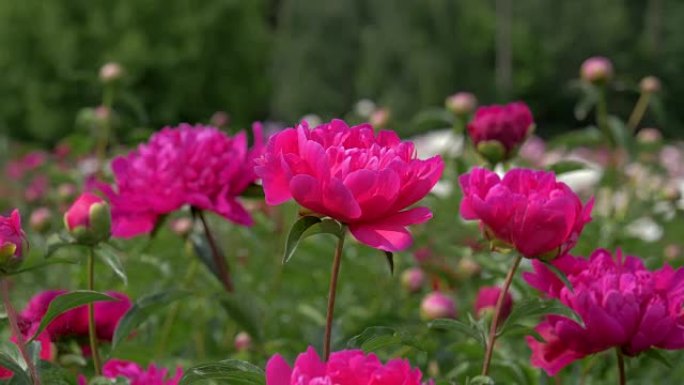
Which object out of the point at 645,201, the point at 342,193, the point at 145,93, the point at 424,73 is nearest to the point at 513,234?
the point at 342,193

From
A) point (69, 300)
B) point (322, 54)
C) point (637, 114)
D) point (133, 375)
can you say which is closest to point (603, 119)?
point (637, 114)

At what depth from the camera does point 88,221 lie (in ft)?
3.61

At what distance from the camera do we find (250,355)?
1697mm

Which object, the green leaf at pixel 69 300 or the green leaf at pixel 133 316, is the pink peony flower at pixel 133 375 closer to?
the green leaf at pixel 133 316

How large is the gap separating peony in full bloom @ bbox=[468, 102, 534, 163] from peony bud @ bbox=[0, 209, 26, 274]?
32.7 inches

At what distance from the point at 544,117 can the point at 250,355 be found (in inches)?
692

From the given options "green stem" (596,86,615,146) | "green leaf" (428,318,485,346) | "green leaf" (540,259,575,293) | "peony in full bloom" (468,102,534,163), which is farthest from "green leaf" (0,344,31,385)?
"green stem" (596,86,615,146)

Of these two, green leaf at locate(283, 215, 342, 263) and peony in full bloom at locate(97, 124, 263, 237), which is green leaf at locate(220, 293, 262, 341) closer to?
peony in full bloom at locate(97, 124, 263, 237)

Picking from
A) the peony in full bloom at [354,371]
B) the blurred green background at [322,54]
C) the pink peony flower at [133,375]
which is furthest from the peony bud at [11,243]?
the blurred green background at [322,54]

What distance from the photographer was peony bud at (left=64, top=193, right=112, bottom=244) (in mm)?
1093

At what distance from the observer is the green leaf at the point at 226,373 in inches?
31.3

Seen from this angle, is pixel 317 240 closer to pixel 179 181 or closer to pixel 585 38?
pixel 179 181

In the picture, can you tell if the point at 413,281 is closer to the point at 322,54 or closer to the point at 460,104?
the point at 460,104

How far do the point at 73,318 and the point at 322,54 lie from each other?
17.2m
